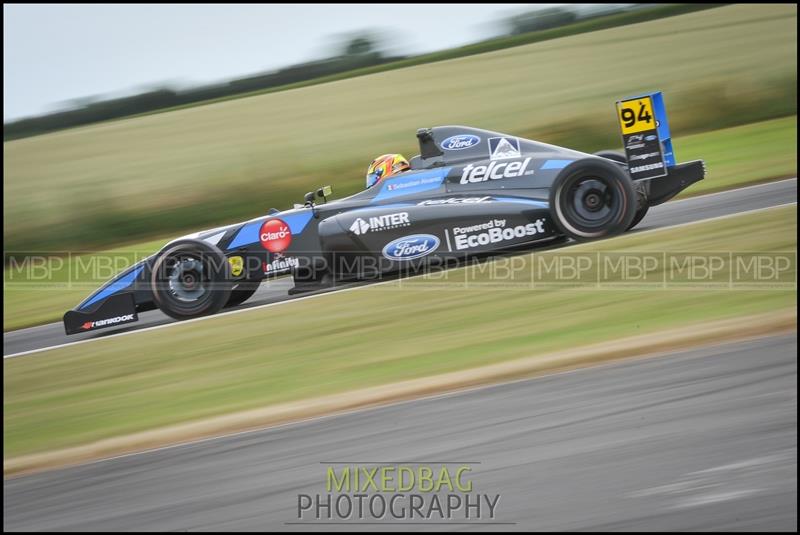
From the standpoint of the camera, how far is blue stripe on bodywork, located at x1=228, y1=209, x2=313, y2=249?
837cm

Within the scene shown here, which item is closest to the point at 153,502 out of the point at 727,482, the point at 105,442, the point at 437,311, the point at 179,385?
the point at 105,442

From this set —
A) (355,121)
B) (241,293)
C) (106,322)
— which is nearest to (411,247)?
(241,293)

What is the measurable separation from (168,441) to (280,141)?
1658cm

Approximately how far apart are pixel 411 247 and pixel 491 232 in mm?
787

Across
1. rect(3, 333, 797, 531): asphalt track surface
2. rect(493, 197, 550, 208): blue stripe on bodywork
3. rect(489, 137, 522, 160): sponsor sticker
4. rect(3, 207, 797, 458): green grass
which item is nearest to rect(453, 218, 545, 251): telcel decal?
rect(493, 197, 550, 208): blue stripe on bodywork

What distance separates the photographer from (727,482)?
Result: 368cm

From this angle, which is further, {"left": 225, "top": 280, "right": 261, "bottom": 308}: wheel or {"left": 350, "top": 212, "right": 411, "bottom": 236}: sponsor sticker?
{"left": 225, "top": 280, "right": 261, "bottom": 308}: wheel

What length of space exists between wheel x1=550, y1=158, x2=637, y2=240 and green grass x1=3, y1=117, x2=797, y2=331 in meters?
4.21

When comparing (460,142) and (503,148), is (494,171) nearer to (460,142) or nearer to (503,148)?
(503,148)

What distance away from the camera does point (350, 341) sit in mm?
6945

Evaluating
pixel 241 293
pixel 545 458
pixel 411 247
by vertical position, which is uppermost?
pixel 411 247

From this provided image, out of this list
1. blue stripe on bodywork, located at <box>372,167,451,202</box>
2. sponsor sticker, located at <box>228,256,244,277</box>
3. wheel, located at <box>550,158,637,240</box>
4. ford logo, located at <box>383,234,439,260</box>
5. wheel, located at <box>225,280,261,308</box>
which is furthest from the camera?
wheel, located at <box>225,280,261,308</box>

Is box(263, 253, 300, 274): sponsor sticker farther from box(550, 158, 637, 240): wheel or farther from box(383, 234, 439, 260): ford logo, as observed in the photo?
box(550, 158, 637, 240): wheel

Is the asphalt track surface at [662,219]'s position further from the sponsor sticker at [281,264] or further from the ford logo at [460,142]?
the ford logo at [460,142]
